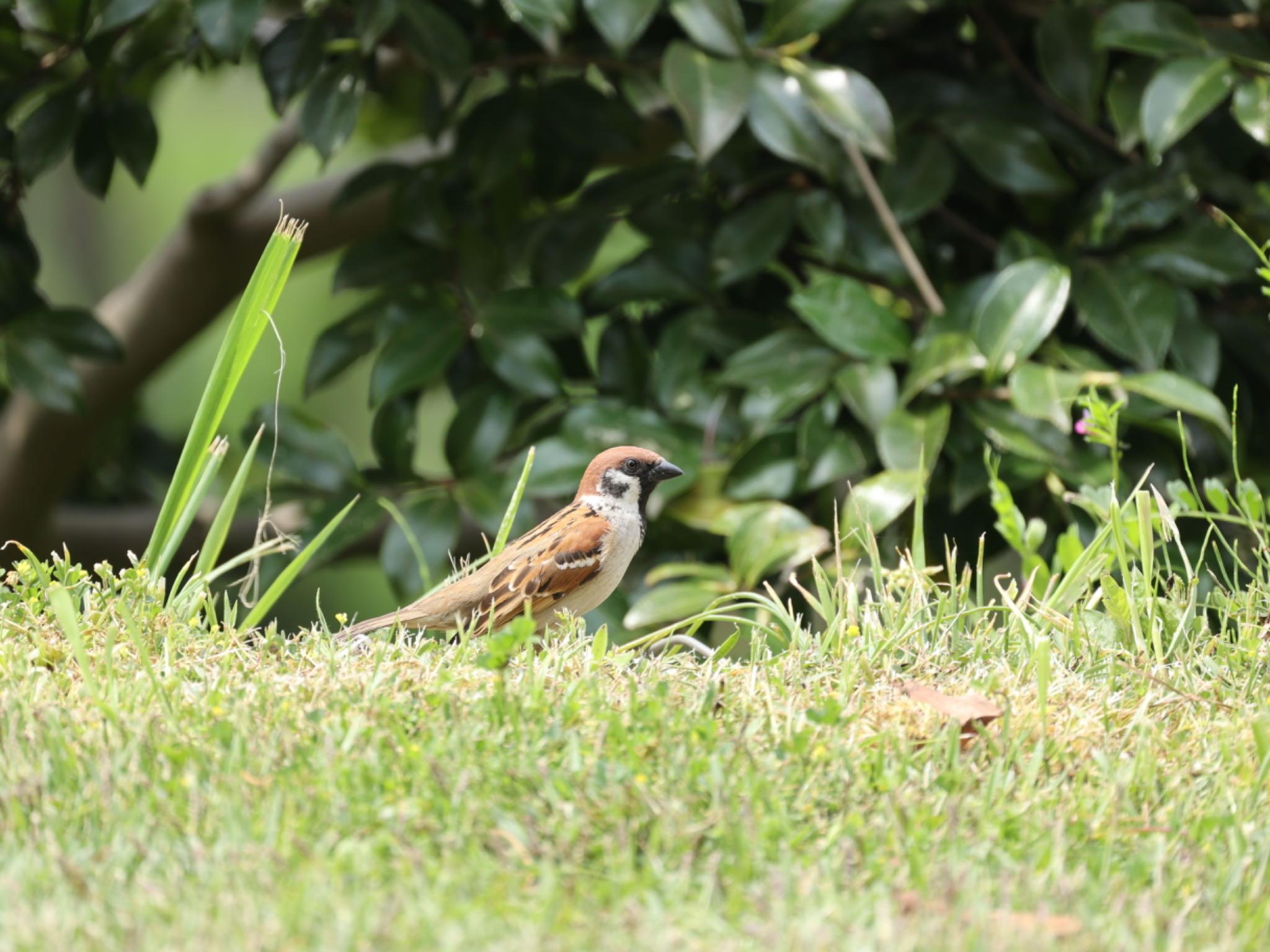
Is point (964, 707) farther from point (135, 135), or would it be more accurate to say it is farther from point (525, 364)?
point (135, 135)

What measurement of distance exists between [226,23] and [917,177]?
6.66 feet

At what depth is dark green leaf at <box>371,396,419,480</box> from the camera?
4195 millimetres

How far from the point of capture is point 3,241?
4328 mm

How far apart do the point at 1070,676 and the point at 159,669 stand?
1.71 meters

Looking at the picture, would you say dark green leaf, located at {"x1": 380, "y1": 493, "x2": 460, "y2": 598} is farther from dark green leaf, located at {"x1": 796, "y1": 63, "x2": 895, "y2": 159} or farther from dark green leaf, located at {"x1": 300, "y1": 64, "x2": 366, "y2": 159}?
dark green leaf, located at {"x1": 796, "y1": 63, "x2": 895, "y2": 159}

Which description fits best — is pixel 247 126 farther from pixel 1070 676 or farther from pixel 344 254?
pixel 1070 676

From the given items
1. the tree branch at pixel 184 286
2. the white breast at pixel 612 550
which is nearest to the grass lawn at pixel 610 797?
the white breast at pixel 612 550

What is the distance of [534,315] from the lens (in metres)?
4.11

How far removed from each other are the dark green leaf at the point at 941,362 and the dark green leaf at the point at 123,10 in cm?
231

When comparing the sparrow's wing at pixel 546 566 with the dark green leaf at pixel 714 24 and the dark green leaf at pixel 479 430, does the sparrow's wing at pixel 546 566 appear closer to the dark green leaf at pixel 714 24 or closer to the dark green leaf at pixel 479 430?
the dark green leaf at pixel 479 430

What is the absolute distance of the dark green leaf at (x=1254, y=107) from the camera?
365cm

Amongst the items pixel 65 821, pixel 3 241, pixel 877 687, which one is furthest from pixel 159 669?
pixel 3 241

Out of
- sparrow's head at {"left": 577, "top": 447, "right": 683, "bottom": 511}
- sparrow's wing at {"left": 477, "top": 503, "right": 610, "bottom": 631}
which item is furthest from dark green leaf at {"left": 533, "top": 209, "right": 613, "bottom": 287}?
sparrow's wing at {"left": 477, "top": 503, "right": 610, "bottom": 631}

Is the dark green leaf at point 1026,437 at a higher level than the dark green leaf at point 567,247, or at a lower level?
lower
